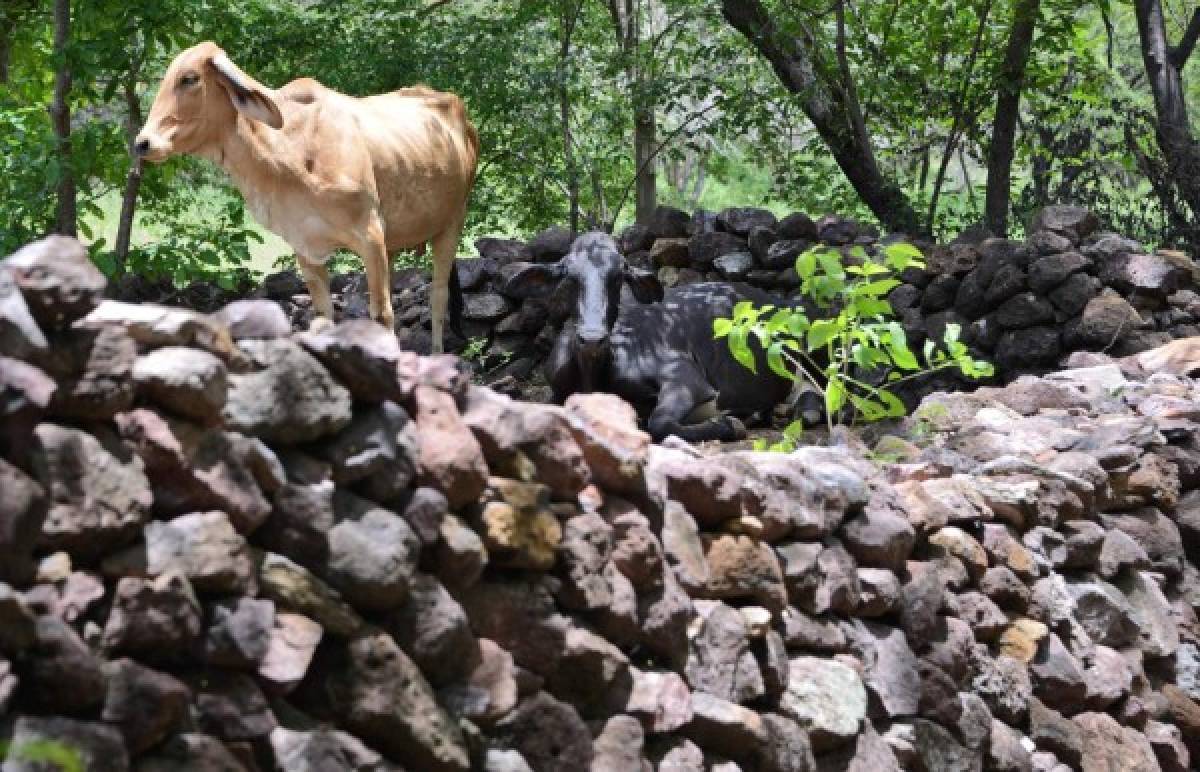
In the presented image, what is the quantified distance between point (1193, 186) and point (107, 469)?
1149 cm

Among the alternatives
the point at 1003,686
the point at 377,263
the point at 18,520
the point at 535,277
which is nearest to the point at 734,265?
the point at 535,277

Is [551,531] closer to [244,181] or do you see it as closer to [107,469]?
[107,469]

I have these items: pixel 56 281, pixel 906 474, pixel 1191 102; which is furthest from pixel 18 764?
pixel 1191 102

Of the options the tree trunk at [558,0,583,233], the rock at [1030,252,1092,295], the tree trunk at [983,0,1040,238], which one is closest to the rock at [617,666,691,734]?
the rock at [1030,252,1092,295]

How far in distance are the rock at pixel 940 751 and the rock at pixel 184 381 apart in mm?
2447

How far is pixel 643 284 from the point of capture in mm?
9008

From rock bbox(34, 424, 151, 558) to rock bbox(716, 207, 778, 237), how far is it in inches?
360

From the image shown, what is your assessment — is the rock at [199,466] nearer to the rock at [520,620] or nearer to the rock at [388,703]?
the rock at [388,703]

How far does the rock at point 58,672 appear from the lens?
236cm

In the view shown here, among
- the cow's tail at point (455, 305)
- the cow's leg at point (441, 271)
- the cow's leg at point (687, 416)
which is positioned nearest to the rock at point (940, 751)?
the cow's leg at point (441, 271)

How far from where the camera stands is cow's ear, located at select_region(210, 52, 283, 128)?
20.3 feet

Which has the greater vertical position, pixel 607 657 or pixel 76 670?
pixel 76 670

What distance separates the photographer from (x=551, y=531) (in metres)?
3.42

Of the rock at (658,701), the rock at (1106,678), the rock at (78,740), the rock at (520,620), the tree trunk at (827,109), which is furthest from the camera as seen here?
the tree trunk at (827,109)
